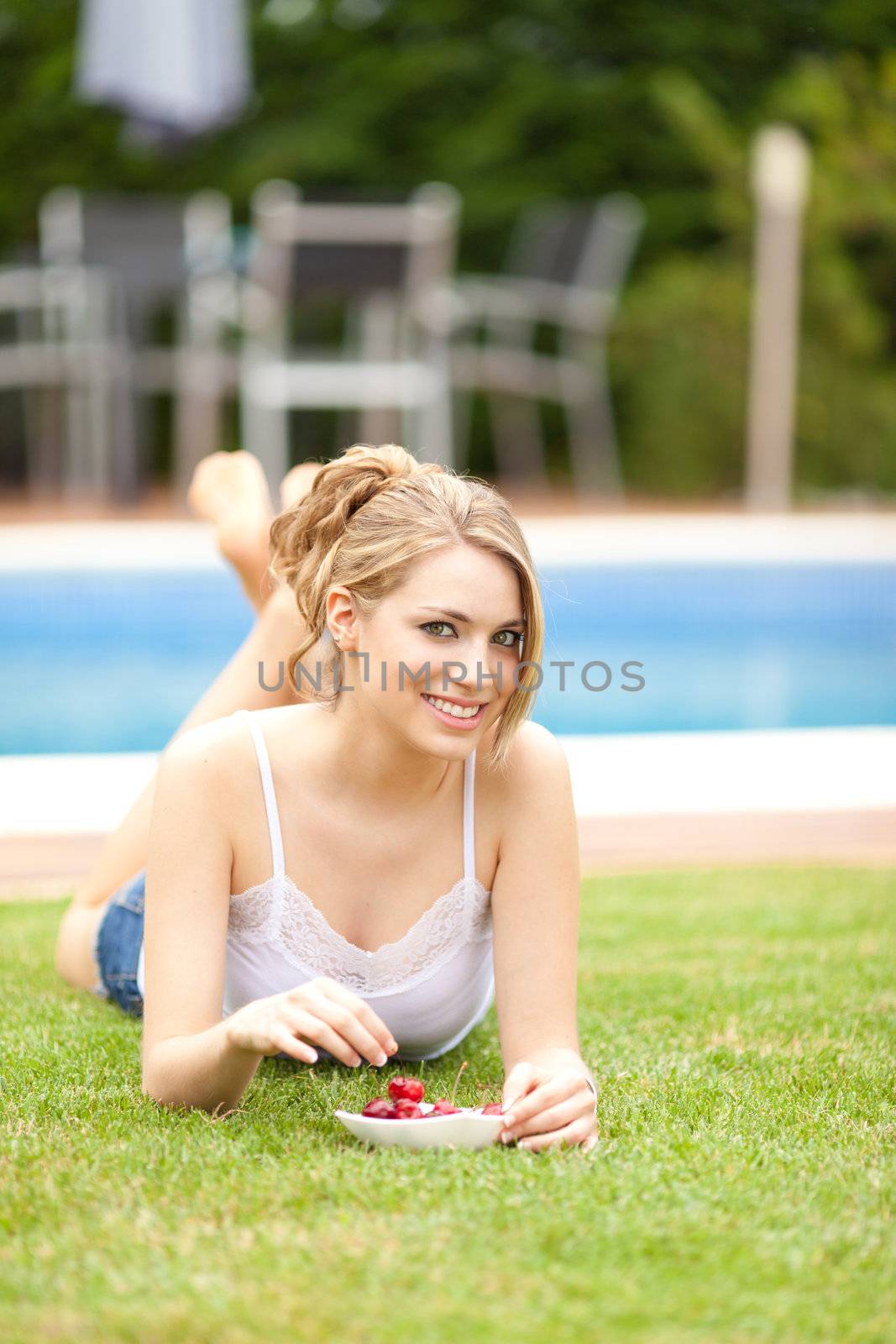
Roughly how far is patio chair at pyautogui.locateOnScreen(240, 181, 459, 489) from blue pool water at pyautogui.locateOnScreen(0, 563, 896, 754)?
1.21 m

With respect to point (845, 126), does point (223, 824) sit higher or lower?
lower

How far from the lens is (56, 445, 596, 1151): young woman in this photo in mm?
1869

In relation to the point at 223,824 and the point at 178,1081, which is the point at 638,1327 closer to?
the point at 178,1081

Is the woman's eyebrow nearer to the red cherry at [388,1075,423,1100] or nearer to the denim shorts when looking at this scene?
the red cherry at [388,1075,423,1100]

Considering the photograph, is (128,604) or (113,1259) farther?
(128,604)

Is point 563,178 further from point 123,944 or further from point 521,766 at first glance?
point 521,766

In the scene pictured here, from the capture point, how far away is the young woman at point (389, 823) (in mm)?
1869

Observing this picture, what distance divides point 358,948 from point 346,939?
0.06 ft

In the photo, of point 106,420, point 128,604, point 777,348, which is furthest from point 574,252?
point 128,604

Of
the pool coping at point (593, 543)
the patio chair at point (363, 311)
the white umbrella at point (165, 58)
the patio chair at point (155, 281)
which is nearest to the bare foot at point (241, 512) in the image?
the pool coping at point (593, 543)

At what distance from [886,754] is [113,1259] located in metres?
3.62

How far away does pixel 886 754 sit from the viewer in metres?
4.71

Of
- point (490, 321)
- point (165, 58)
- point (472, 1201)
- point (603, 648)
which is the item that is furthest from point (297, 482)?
point (490, 321)

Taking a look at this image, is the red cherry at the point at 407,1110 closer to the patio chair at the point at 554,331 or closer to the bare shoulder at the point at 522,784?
the bare shoulder at the point at 522,784
